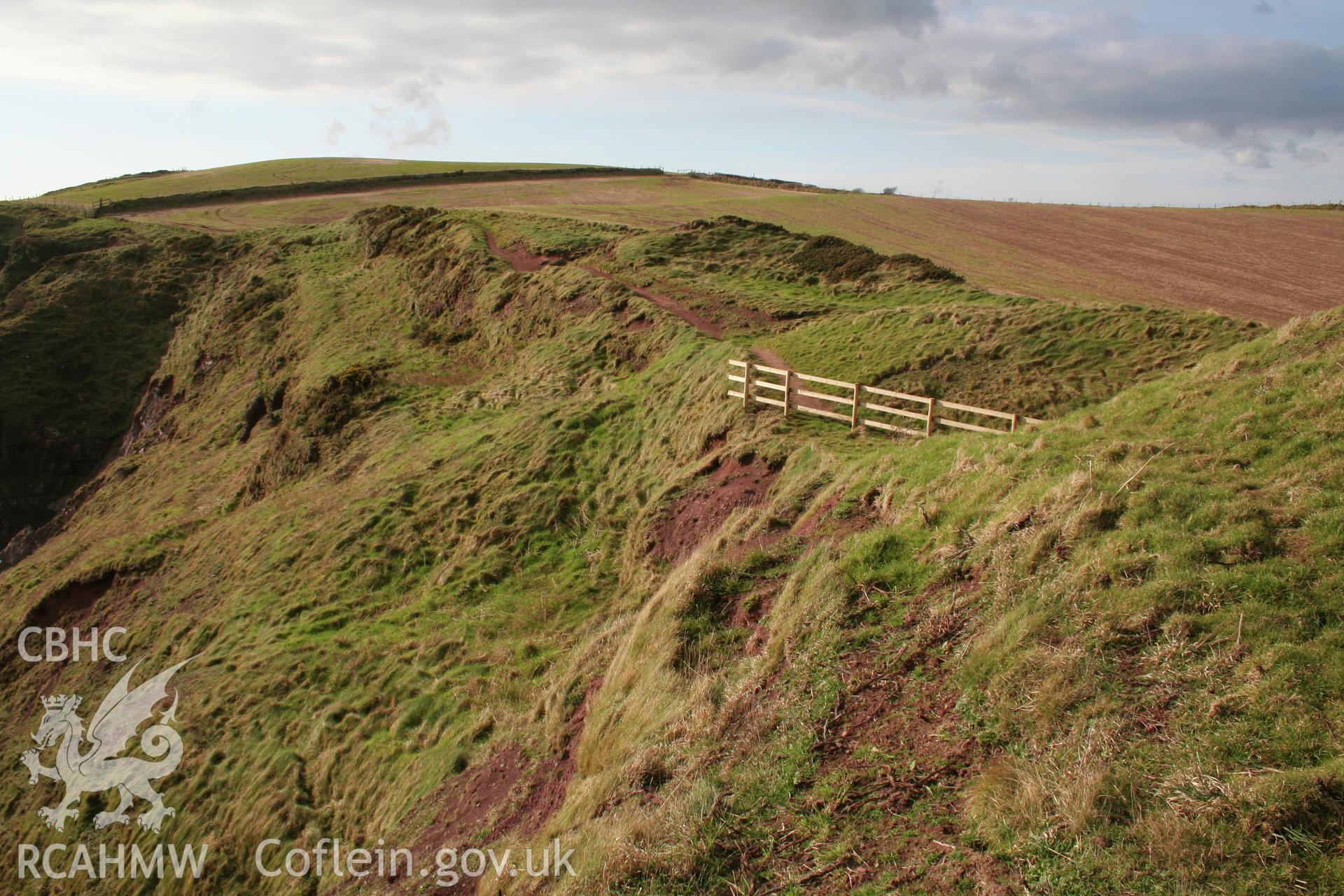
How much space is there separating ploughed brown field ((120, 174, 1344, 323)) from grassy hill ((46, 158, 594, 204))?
11258 millimetres

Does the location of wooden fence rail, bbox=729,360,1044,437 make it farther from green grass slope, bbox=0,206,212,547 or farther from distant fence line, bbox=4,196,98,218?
distant fence line, bbox=4,196,98,218

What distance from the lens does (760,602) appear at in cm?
1137

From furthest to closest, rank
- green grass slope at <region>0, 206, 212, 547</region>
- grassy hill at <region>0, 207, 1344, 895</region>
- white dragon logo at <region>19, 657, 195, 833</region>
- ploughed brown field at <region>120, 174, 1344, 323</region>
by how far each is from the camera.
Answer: green grass slope at <region>0, 206, 212, 547</region> < ploughed brown field at <region>120, 174, 1344, 323</region> < white dragon logo at <region>19, 657, 195, 833</region> < grassy hill at <region>0, 207, 1344, 895</region>

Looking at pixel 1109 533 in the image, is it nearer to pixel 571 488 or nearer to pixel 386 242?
pixel 571 488

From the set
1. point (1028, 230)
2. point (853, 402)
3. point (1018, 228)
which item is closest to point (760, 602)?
point (853, 402)

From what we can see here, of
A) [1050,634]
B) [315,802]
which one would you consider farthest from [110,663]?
[1050,634]

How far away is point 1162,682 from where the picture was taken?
671 cm

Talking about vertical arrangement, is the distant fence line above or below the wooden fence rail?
above

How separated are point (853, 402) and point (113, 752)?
17705mm

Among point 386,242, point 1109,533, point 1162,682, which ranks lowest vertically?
point 1162,682

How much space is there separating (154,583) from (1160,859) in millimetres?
25797

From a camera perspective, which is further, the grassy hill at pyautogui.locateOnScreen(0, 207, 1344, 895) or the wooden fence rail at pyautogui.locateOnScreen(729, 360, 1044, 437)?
the wooden fence rail at pyautogui.locateOnScreen(729, 360, 1044, 437)

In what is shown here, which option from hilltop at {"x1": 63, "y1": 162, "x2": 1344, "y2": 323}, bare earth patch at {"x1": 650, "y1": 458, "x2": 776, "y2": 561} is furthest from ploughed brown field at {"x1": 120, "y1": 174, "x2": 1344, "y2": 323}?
bare earth patch at {"x1": 650, "y1": 458, "x2": 776, "y2": 561}

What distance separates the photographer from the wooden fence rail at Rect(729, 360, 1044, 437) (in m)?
15.3
